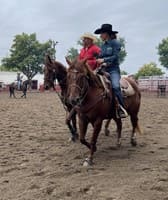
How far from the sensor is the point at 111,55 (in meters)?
7.08

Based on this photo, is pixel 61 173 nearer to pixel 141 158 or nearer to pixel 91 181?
pixel 91 181

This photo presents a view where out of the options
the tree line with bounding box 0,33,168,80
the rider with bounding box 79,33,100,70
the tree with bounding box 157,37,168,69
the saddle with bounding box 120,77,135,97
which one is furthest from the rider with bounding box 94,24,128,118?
the tree with bounding box 157,37,168,69

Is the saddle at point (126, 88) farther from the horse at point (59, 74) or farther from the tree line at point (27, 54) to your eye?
the tree line at point (27, 54)

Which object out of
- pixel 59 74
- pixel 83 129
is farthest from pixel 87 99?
pixel 59 74

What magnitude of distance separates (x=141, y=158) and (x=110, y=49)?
2097 millimetres

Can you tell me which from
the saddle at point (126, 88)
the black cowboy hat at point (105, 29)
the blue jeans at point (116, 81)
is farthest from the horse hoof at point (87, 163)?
the black cowboy hat at point (105, 29)

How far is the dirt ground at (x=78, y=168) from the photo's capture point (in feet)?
15.3

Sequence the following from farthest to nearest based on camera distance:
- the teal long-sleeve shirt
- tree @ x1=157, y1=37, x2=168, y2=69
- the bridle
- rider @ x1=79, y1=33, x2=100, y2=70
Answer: tree @ x1=157, y1=37, x2=168, y2=69 → rider @ x1=79, y1=33, x2=100, y2=70 → the teal long-sleeve shirt → the bridle

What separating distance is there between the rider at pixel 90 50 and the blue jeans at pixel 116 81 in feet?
1.20

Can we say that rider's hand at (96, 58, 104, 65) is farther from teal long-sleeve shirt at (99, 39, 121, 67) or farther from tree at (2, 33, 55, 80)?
tree at (2, 33, 55, 80)

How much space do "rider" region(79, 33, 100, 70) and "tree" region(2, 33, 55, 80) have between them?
61.7 m

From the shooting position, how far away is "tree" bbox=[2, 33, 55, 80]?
225 ft

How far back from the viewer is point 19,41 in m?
69.1

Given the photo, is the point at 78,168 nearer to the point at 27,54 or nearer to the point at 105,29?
the point at 105,29
